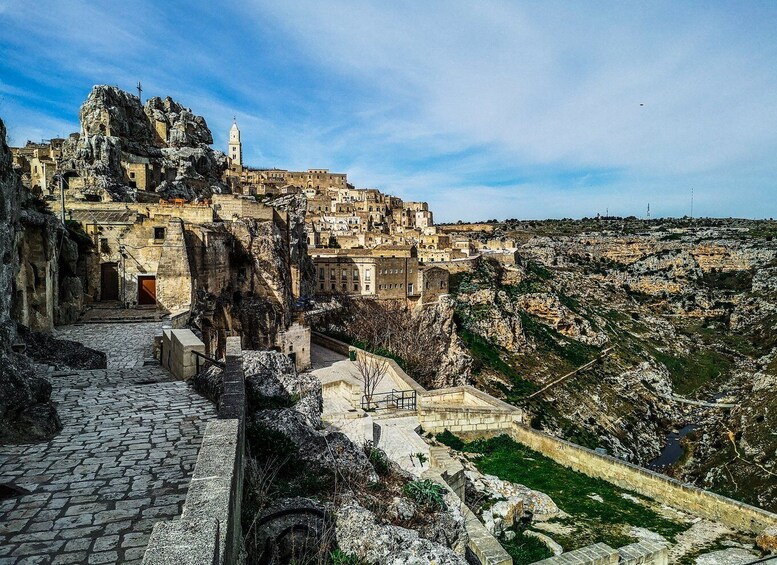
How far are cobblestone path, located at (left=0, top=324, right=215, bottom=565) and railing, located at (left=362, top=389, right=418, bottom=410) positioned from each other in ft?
24.1

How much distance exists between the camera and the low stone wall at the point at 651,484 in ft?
35.2

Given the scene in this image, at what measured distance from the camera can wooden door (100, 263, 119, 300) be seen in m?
18.4

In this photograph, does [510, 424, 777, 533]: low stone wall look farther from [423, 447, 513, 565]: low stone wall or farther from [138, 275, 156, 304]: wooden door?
[138, 275, 156, 304]: wooden door

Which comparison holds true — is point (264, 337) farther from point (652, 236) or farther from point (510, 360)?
point (652, 236)

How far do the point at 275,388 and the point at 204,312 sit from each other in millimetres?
11179

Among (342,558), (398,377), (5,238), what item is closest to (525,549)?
(342,558)

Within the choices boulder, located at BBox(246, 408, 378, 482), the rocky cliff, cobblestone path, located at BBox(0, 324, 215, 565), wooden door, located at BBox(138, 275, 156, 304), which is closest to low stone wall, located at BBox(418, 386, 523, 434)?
boulder, located at BBox(246, 408, 378, 482)

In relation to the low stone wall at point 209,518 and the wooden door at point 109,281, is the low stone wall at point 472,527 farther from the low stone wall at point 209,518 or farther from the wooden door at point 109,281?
the wooden door at point 109,281

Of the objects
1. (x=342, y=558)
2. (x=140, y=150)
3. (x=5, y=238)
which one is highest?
(x=140, y=150)

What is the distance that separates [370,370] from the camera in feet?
67.2

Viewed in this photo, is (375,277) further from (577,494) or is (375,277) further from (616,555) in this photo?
(616,555)

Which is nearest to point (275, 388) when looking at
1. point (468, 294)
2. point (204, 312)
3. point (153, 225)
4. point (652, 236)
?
point (204, 312)

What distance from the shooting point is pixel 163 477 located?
5.04 m

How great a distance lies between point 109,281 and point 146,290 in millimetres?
1733
